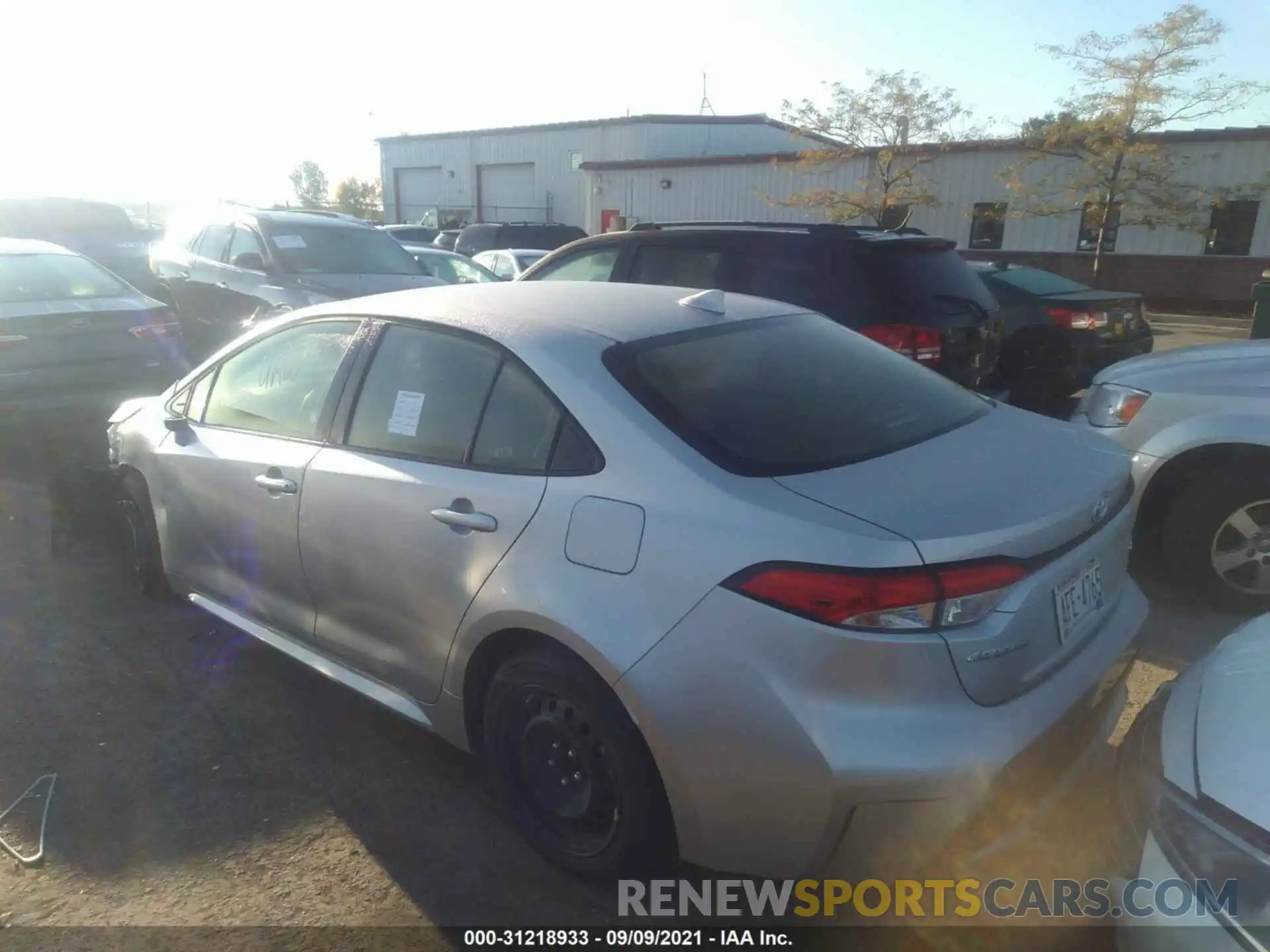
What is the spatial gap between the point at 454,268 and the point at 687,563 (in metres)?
11.1

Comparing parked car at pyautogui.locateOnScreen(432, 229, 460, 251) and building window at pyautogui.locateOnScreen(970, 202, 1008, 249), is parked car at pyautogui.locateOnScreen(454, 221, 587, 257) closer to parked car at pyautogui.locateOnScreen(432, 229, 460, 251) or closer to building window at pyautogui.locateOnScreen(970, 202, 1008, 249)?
parked car at pyautogui.locateOnScreen(432, 229, 460, 251)

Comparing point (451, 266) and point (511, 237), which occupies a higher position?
point (511, 237)

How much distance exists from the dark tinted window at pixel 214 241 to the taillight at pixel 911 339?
723 centimetres

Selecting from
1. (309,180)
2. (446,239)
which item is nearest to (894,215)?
(446,239)

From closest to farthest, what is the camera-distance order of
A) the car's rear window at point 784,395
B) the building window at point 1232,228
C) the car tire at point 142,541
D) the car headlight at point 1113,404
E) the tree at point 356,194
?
the car's rear window at point 784,395 → the car tire at point 142,541 → the car headlight at point 1113,404 → the building window at point 1232,228 → the tree at point 356,194

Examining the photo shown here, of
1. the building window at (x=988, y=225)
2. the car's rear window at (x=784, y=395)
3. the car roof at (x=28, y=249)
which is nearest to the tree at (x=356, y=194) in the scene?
the building window at (x=988, y=225)

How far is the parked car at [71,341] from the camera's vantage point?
6.57m

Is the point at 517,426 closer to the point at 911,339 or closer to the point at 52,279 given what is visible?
the point at 911,339

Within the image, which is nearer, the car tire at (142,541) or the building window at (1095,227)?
the car tire at (142,541)

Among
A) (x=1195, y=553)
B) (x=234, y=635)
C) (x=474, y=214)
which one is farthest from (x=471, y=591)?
(x=474, y=214)

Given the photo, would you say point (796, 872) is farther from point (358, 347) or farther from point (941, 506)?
point (358, 347)

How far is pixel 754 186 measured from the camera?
2639cm

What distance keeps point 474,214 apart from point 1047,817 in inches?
1497

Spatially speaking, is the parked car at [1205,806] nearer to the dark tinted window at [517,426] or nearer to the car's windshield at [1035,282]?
the dark tinted window at [517,426]
